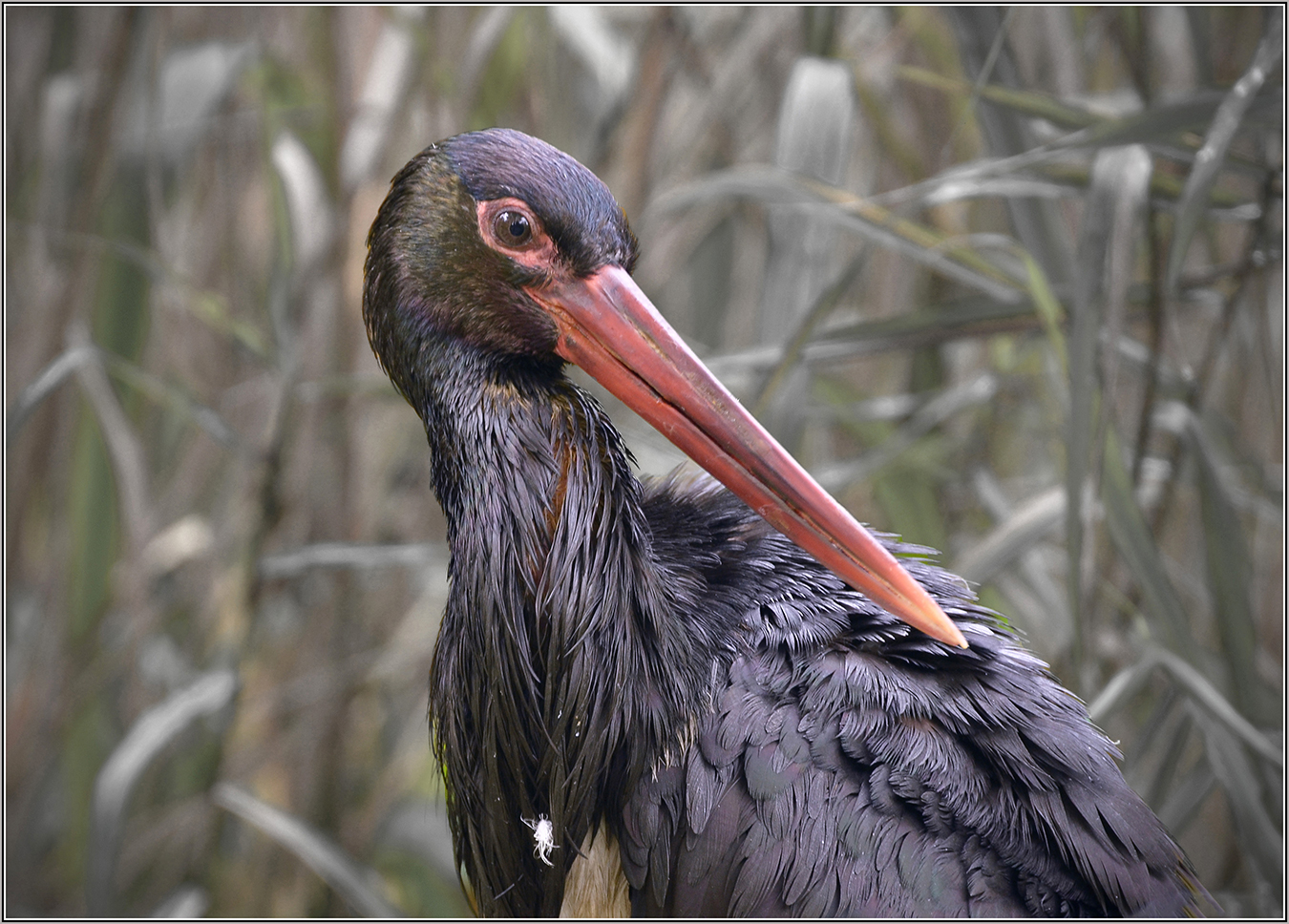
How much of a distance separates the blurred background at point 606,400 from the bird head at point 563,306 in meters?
0.34

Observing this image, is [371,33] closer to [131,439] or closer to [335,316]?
[335,316]

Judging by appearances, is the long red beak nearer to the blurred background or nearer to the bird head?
the bird head

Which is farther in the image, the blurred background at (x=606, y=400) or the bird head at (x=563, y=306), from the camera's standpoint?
the blurred background at (x=606, y=400)

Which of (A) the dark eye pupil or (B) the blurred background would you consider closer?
(A) the dark eye pupil

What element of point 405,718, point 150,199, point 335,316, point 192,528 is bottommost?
point 405,718

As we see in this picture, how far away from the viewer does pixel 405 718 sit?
2.68 metres

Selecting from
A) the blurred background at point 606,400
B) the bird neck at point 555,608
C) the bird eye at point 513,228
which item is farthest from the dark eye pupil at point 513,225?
the blurred background at point 606,400

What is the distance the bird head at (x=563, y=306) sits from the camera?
106 cm

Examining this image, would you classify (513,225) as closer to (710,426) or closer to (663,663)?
(710,426)

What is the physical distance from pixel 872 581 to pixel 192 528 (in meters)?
1.65

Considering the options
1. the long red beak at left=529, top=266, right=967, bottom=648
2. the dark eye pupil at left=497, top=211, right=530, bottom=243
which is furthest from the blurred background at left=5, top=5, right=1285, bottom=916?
the dark eye pupil at left=497, top=211, right=530, bottom=243

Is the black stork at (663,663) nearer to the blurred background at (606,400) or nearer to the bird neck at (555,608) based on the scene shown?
the bird neck at (555,608)

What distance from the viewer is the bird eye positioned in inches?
43.8

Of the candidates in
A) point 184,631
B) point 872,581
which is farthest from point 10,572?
point 872,581
